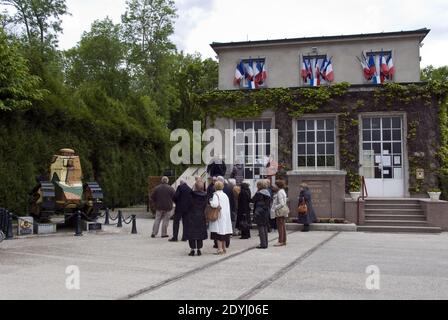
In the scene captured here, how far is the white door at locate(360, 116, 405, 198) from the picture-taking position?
20.4m

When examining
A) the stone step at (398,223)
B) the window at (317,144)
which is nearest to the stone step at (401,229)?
the stone step at (398,223)

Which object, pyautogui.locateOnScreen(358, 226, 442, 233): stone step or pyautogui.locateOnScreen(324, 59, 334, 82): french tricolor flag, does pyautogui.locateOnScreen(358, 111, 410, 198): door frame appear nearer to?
pyautogui.locateOnScreen(324, 59, 334, 82): french tricolor flag

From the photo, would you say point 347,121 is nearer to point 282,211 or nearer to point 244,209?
point 244,209

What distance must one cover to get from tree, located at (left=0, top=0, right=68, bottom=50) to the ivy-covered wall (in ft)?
71.8

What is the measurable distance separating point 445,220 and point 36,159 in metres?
15.2

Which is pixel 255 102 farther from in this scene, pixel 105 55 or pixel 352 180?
pixel 105 55

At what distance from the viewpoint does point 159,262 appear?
382 inches

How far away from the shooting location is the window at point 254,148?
21875 millimetres

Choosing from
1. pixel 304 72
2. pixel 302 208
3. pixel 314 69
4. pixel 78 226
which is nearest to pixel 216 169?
pixel 302 208

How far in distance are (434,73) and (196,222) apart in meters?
42.5

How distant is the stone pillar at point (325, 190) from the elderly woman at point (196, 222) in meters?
7.58

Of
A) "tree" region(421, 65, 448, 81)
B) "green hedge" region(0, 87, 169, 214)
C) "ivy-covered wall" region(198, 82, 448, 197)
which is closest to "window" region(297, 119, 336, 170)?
"ivy-covered wall" region(198, 82, 448, 197)

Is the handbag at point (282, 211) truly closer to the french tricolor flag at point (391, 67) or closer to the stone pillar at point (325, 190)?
the stone pillar at point (325, 190)
